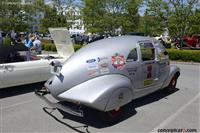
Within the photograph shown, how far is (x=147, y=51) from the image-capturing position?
680 centimetres

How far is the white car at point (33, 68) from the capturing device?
7340mm

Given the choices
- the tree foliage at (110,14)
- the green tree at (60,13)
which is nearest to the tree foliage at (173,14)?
the tree foliage at (110,14)

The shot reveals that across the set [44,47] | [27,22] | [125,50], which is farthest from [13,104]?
[27,22]

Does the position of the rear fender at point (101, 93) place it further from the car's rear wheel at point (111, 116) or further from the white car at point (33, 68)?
the white car at point (33, 68)

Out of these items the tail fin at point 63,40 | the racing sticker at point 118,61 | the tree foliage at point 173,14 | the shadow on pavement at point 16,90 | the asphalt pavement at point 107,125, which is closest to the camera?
the asphalt pavement at point 107,125

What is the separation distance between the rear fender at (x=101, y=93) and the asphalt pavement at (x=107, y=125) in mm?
507

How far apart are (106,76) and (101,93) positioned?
0.50m

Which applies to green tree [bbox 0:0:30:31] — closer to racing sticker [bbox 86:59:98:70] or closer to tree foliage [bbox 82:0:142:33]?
tree foliage [bbox 82:0:142:33]

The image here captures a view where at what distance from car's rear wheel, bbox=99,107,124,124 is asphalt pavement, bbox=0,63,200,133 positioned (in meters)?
0.09

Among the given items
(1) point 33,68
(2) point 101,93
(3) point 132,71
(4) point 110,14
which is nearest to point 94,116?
(2) point 101,93

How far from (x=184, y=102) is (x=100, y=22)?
1909 cm

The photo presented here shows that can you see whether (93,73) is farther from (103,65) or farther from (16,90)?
(16,90)

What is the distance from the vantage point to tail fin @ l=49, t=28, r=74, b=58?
8.45 m

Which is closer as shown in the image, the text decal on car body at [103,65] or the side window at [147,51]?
the text decal on car body at [103,65]
